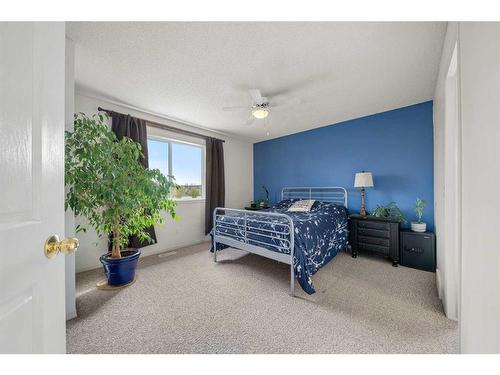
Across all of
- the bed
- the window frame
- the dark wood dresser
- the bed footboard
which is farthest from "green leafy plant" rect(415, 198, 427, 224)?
the window frame

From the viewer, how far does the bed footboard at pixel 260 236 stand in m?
2.12

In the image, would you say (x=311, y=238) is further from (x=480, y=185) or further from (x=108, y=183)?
(x=108, y=183)

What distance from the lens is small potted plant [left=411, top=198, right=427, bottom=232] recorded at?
267 cm

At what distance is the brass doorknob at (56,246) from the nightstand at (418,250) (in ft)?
11.2

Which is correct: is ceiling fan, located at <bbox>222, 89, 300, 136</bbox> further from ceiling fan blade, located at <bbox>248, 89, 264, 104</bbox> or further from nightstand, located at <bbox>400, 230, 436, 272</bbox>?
nightstand, located at <bbox>400, 230, 436, 272</bbox>

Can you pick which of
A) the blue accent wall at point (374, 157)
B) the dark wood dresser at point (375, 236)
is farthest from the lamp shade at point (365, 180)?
A: the dark wood dresser at point (375, 236)

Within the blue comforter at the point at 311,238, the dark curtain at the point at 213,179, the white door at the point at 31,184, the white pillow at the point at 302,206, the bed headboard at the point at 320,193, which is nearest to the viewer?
the white door at the point at 31,184

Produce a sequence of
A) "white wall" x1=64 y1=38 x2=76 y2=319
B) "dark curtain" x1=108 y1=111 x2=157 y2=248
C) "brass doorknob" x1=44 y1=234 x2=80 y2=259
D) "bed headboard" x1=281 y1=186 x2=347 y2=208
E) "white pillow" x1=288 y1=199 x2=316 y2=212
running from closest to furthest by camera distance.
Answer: "brass doorknob" x1=44 y1=234 x2=80 y2=259 → "white wall" x1=64 y1=38 x2=76 y2=319 → "dark curtain" x1=108 y1=111 x2=157 y2=248 → "white pillow" x1=288 y1=199 x2=316 y2=212 → "bed headboard" x1=281 y1=186 x2=347 y2=208

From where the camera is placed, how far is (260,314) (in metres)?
1.72

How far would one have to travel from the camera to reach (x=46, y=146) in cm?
62

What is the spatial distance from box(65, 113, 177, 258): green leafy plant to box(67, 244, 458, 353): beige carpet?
0.69 m

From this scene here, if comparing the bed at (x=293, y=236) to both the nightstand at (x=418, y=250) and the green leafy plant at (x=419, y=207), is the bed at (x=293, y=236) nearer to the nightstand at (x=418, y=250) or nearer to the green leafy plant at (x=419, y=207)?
the nightstand at (x=418, y=250)
